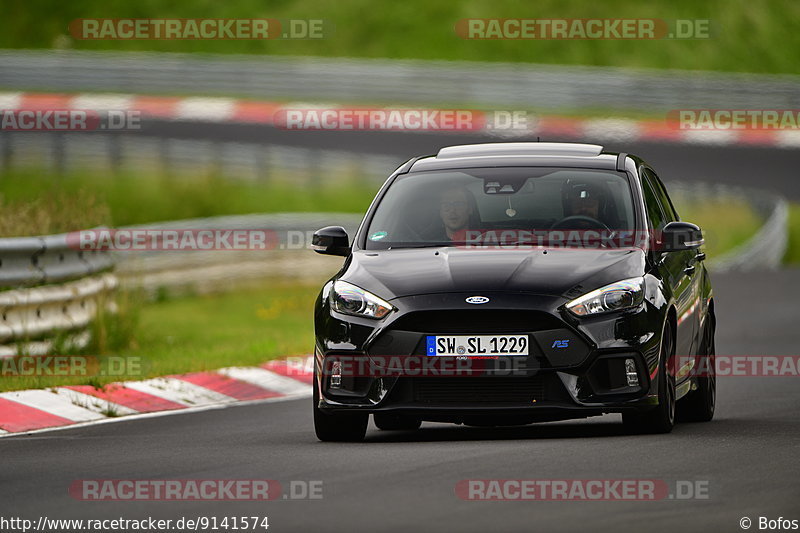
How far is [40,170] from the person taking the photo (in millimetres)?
32375

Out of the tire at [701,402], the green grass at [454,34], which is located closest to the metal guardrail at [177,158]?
the green grass at [454,34]

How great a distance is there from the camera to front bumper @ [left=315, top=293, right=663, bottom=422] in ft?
30.9

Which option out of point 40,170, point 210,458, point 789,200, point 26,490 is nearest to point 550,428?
point 210,458

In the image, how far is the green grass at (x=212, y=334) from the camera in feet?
45.3

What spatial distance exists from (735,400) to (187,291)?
12.4 meters

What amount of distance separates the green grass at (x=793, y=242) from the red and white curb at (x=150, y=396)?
1398cm

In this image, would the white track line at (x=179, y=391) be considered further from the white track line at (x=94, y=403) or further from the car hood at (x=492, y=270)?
the car hood at (x=492, y=270)

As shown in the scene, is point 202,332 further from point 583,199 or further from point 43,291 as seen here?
point 583,199

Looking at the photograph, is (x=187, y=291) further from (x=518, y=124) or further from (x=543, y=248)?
(x=518, y=124)

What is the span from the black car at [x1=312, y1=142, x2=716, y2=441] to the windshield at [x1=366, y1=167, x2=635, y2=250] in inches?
0.4

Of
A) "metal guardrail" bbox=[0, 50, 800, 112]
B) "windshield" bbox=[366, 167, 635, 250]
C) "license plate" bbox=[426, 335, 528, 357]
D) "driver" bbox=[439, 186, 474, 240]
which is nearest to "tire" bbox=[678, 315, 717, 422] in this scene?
"windshield" bbox=[366, 167, 635, 250]

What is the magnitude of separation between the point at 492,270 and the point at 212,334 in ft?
31.0

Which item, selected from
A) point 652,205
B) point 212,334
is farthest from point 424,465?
point 212,334

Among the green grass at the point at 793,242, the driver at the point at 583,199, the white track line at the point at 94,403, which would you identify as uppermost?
the driver at the point at 583,199
